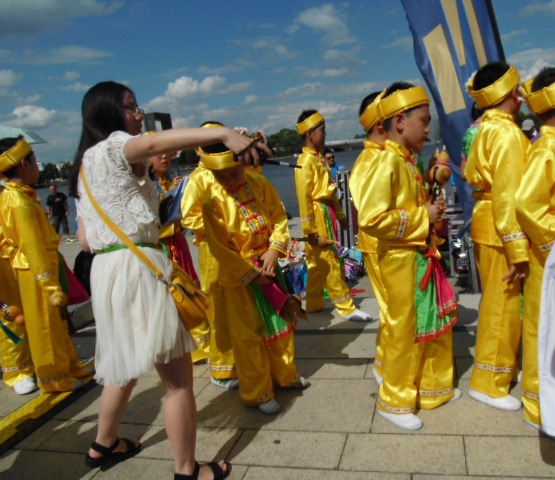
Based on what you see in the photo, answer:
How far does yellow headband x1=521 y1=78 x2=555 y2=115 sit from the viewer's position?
2.40 meters

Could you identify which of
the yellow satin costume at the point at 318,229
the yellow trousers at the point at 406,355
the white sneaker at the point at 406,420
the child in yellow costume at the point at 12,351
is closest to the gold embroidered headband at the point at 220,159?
the yellow trousers at the point at 406,355

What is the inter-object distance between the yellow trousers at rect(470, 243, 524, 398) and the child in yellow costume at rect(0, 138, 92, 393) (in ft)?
9.20

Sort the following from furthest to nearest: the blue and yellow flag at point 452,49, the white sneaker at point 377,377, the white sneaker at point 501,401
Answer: the blue and yellow flag at point 452,49 → the white sneaker at point 377,377 → the white sneaker at point 501,401

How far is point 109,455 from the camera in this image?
2.61 m

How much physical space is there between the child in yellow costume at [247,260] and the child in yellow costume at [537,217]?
141 cm

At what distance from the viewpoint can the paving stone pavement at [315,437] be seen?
236cm

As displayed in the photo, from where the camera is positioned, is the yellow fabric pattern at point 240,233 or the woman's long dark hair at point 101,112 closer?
the woman's long dark hair at point 101,112

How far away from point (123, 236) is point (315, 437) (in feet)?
5.05

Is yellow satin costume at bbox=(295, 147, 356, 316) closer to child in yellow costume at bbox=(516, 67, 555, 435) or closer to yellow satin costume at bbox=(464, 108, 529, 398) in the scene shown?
yellow satin costume at bbox=(464, 108, 529, 398)

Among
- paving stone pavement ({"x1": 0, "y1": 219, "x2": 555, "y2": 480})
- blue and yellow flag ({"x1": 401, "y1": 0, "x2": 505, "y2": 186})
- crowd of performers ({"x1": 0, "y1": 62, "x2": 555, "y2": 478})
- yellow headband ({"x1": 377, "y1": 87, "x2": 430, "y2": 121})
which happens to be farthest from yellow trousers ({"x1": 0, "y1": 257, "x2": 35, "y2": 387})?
blue and yellow flag ({"x1": 401, "y1": 0, "x2": 505, "y2": 186})

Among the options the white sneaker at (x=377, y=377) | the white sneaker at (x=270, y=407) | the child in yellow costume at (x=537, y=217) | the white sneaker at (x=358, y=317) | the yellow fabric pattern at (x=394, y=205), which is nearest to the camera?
the child in yellow costume at (x=537, y=217)

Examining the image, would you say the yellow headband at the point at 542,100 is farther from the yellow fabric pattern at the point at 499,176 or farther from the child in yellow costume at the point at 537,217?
the yellow fabric pattern at the point at 499,176

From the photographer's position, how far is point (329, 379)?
3441mm

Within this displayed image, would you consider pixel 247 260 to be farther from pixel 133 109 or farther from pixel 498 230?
pixel 498 230
